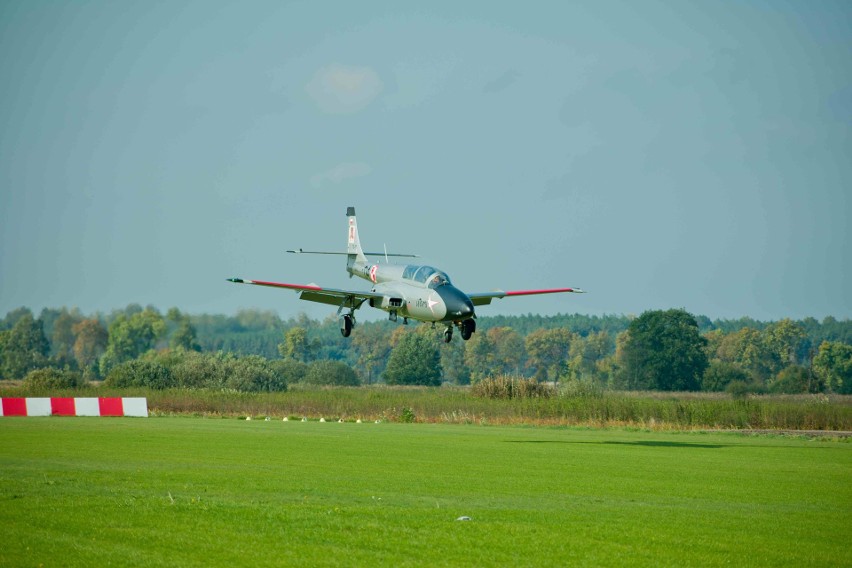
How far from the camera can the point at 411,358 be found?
134 m

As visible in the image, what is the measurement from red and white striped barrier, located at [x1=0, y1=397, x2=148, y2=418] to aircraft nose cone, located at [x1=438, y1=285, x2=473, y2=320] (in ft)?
102

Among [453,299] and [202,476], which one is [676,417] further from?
[202,476]

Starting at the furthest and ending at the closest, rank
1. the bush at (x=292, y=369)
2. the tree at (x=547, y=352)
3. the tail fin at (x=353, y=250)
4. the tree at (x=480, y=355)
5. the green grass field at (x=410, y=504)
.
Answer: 1. the tree at (x=547, y=352)
2. the tree at (x=480, y=355)
3. the bush at (x=292, y=369)
4. the tail fin at (x=353, y=250)
5. the green grass field at (x=410, y=504)

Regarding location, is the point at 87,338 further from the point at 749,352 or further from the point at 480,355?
the point at 749,352

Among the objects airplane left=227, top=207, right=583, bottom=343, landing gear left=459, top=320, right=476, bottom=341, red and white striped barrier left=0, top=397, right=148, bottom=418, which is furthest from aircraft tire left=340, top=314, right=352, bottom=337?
red and white striped barrier left=0, top=397, right=148, bottom=418

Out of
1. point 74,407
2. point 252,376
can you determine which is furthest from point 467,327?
point 252,376

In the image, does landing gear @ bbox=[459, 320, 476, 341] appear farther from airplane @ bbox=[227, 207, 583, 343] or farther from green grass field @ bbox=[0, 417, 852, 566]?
green grass field @ bbox=[0, 417, 852, 566]

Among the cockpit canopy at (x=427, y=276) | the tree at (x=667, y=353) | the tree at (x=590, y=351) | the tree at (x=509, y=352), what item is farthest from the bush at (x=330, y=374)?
the cockpit canopy at (x=427, y=276)

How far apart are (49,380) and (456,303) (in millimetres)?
53288

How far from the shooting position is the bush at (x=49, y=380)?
264 feet

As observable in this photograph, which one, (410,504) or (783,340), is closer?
(410,504)

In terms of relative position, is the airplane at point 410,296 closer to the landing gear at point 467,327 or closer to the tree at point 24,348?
the landing gear at point 467,327

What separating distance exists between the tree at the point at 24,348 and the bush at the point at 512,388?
6961cm

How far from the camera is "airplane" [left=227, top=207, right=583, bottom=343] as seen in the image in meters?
37.6
